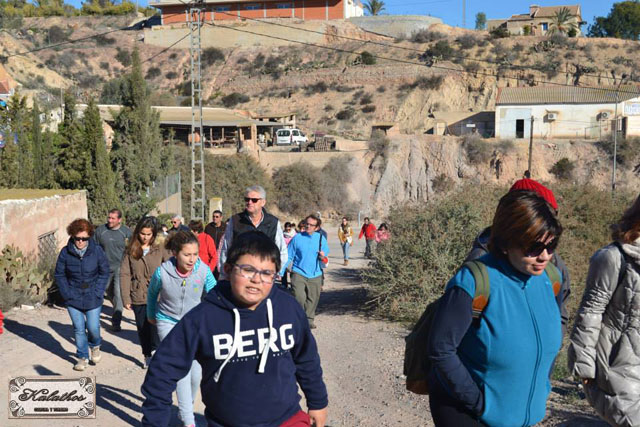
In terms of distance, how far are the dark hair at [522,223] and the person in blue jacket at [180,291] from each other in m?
2.92

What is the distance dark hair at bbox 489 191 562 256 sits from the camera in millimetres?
2773

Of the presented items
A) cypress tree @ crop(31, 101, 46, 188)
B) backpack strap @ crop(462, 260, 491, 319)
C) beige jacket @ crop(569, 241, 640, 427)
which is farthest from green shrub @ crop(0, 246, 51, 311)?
cypress tree @ crop(31, 101, 46, 188)

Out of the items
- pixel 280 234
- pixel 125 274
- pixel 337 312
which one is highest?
pixel 280 234

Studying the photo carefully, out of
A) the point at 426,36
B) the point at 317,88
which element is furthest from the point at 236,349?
the point at 426,36

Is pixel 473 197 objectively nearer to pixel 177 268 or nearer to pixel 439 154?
pixel 177 268

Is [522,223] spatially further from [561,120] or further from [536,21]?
[536,21]

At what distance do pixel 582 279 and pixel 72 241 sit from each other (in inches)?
307

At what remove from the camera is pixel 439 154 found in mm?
45344

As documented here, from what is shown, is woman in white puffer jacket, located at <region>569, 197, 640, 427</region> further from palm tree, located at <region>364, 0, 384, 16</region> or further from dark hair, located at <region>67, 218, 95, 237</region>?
palm tree, located at <region>364, 0, 384, 16</region>

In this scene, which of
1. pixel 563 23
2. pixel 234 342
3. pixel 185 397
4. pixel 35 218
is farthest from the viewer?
pixel 563 23

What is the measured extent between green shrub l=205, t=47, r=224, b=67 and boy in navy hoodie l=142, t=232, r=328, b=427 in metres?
71.7

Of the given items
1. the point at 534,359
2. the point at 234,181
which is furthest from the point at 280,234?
the point at 234,181

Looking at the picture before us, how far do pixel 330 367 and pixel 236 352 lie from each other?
4999 millimetres

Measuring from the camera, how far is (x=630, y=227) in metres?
3.56
